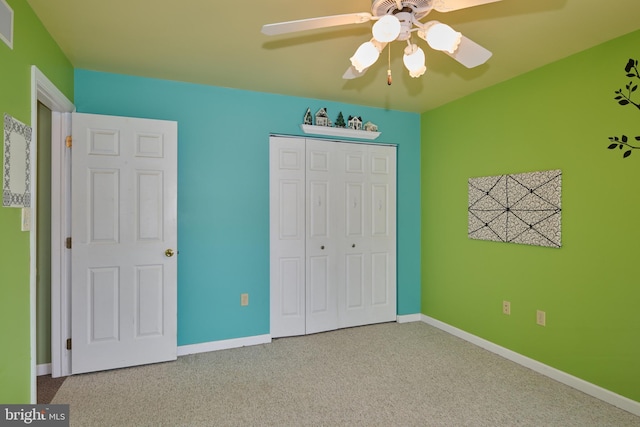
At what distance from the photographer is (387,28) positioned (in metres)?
1.34

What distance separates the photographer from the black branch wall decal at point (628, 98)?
2.19 metres

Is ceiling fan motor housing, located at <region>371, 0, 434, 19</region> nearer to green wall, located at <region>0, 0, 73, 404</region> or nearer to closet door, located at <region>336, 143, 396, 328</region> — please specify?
green wall, located at <region>0, 0, 73, 404</region>

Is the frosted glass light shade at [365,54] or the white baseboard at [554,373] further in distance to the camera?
the white baseboard at [554,373]

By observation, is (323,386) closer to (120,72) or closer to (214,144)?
(214,144)

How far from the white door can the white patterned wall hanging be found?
813 millimetres

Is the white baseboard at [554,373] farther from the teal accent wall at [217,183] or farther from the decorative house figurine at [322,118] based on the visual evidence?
the decorative house figurine at [322,118]

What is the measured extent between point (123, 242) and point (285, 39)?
198 centimetres

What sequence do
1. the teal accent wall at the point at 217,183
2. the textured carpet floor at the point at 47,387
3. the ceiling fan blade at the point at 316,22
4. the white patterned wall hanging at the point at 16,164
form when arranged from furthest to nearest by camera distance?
the teal accent wall at the point at 217,183 < the textured carpet floor at the point at 47,387 < the white patterned wall hanging at the point at 16,164 < the ceiling fan blade at the point at 316,22

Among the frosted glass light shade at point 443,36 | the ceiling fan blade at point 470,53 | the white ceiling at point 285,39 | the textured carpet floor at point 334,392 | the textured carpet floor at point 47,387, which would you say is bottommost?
the textured carpet floor at point 334,392

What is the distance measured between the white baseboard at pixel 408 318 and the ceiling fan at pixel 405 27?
2989 millimetres

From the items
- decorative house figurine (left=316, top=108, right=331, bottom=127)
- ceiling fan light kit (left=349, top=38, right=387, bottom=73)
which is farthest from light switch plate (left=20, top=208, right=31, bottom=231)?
decorative house figurine (left=316, top=108, right=331, bottom=127)

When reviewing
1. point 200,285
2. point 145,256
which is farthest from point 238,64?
point 200,285

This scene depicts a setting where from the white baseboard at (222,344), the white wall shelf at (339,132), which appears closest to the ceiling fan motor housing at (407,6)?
the white wall shelf at (339,132)

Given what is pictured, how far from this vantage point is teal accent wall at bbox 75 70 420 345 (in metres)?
2.98
